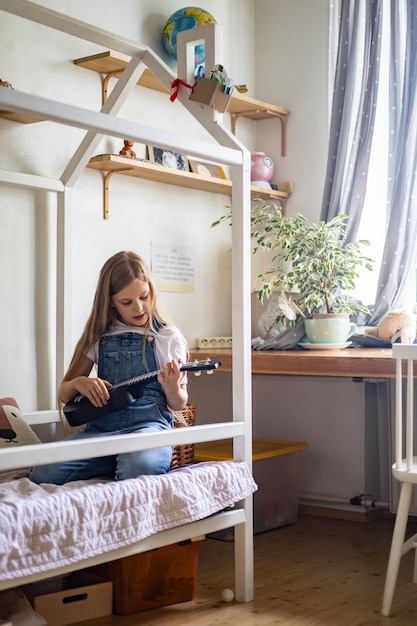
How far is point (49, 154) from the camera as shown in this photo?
279 cm

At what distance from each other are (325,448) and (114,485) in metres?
1.62

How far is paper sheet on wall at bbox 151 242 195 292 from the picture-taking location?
10.5 feet

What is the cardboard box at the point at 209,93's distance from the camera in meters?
2.23

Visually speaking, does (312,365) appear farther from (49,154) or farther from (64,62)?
(64,62)

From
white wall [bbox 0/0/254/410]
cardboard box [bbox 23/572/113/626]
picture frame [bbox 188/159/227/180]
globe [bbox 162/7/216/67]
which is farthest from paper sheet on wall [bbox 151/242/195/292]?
cardboard box [bbox 23/572/113/626]

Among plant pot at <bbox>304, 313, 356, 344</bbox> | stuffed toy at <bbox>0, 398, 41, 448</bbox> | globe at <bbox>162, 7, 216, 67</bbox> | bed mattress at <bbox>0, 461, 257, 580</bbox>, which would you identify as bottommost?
bed mattress at <bbox>0, 461, 257, 580</bbox>

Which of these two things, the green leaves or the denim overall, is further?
the green leaves

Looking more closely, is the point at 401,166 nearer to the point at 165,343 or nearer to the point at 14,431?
the point at 165,343

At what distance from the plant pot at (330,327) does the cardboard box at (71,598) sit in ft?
4.37

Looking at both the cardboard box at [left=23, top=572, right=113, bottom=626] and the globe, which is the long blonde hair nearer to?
the cardboard box at [left=23, top=572, right=113, bottom=626]

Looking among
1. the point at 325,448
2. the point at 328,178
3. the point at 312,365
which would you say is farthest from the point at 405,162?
the point at 325,448

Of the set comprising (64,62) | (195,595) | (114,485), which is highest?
(64,62)

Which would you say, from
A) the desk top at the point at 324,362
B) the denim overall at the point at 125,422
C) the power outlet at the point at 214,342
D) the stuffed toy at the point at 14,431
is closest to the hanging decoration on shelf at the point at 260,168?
the power outlet at the point at 214,342

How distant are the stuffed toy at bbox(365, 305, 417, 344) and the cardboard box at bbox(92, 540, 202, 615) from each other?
3.83 feet
